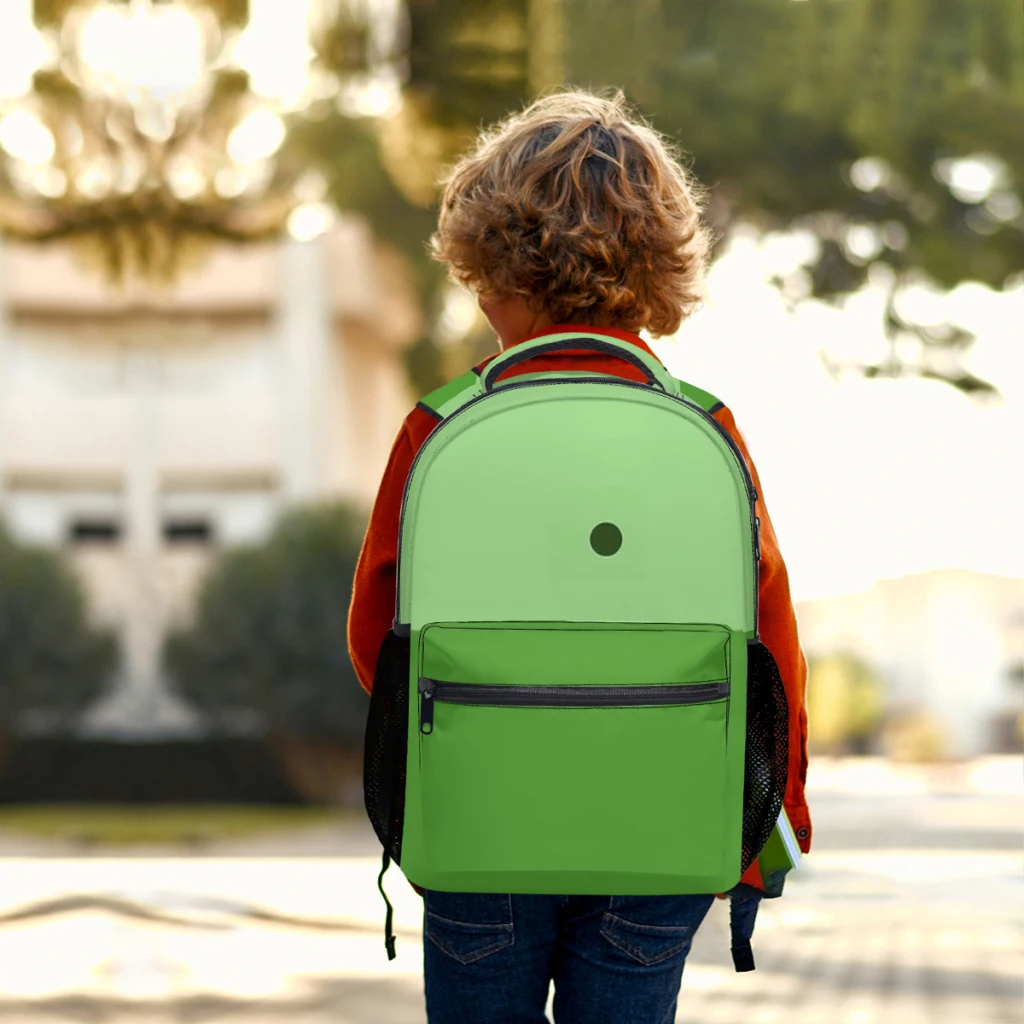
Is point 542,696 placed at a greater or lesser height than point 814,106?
lesser

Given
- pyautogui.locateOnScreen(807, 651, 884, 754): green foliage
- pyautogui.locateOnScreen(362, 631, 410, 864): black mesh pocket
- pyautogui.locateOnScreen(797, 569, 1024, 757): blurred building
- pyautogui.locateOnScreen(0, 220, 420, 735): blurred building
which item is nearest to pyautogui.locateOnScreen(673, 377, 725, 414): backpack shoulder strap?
pyautogui.locateOnScreen(362, 631, 410, 864): black mesh pocket

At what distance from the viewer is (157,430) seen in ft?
79.7

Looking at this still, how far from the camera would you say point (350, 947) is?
6.95 m

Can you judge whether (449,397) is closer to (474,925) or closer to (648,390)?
(648,390)

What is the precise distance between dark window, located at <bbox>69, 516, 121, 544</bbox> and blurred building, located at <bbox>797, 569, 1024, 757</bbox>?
65.4 ft

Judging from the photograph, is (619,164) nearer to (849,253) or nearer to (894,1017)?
(894,1017)

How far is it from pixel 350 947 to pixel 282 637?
12.8 meters

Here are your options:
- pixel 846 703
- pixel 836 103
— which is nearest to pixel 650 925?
pixel 836 103

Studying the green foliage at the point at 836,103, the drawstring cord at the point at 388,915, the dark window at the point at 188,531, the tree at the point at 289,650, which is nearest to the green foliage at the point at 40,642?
the tree at the point at 289,650

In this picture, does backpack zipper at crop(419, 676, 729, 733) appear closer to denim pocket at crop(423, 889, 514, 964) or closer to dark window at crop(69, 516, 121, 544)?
denim pocket at crop(423, 889, 514, 964)

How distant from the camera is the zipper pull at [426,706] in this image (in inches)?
69.8

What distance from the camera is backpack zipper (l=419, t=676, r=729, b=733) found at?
176 cm

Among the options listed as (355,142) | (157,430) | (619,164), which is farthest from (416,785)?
(157,430)

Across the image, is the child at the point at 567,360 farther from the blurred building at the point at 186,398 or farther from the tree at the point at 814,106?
the blurred building at the point at 186,398
